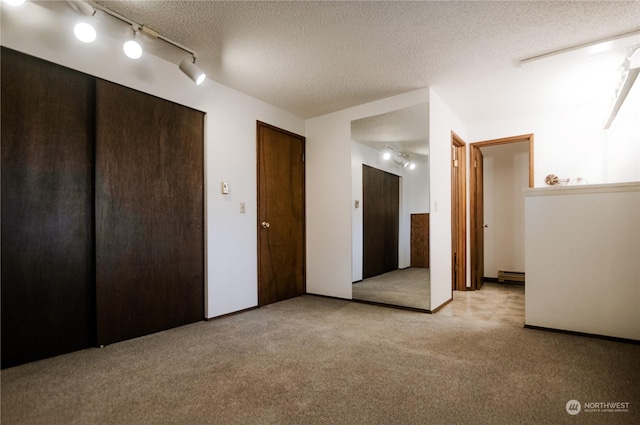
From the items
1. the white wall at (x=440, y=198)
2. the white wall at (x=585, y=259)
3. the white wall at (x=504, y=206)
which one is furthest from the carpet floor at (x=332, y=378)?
the white wall at (x=504, y=206)

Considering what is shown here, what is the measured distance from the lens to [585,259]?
257 cm

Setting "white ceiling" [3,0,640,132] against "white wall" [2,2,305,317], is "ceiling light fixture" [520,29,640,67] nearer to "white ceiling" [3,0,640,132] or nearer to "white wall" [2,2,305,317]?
"white ceiling" [3,0,640,132]

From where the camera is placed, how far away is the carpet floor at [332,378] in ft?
4.99

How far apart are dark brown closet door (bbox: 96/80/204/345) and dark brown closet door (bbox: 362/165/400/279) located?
203cm

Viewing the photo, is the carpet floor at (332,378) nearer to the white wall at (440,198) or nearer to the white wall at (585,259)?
the white wall at (585,259)

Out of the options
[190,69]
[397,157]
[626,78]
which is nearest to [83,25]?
[190,69]

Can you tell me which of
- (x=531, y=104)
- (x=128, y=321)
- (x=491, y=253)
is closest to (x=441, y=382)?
(x=128, y=321)

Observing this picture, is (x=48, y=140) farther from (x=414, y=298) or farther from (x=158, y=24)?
(x=414, y=298)

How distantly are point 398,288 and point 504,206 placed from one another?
290cm

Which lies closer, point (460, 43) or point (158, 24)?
point (158, 24)

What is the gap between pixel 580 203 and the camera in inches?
102

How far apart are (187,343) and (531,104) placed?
15.1 ft
